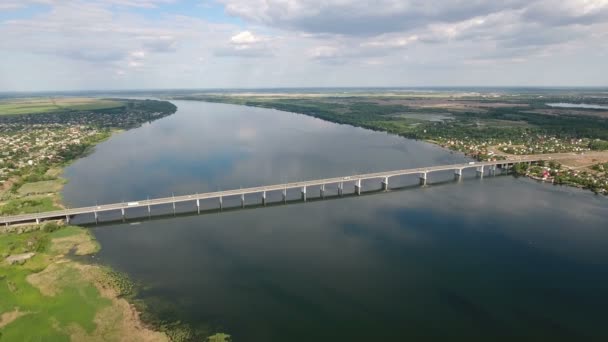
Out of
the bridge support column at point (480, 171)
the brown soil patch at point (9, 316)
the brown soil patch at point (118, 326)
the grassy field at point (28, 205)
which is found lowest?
the brown soil patch at point (118, 326)

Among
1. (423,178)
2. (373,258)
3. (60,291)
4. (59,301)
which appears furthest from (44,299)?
(423,178)

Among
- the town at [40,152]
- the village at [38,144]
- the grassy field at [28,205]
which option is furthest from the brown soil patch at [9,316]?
the village at [38,144]

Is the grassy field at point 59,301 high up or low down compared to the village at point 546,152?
down

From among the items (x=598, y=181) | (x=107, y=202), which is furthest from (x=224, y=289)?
(x=598, y=181)

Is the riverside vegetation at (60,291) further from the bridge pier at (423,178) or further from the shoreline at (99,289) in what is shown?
the bridge pier at (423,178)

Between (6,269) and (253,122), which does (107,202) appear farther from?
(253,122)

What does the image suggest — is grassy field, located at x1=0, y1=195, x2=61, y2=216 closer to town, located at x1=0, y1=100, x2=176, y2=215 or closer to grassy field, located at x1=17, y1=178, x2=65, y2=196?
town, located at x1=0, y1=100, x2=176, y2=215

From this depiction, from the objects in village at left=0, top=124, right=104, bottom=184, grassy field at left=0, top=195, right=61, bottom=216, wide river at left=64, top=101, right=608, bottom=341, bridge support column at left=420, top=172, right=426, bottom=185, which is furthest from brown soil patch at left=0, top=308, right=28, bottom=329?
bridge support column at left=420, top=172, right=426, bottom=185
